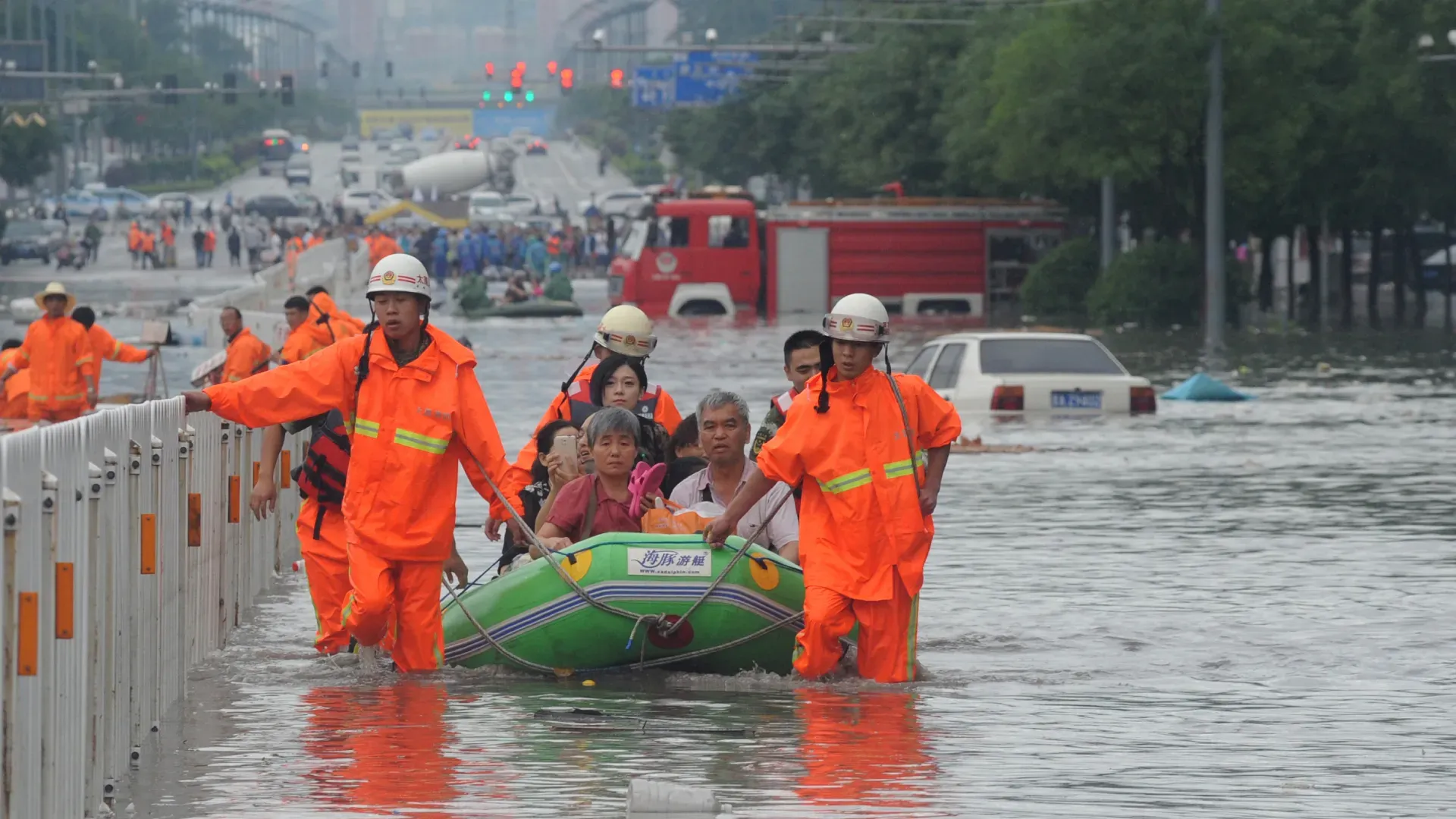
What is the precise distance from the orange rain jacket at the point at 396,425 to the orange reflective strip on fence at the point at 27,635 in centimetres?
400

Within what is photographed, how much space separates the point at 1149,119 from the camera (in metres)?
49.7

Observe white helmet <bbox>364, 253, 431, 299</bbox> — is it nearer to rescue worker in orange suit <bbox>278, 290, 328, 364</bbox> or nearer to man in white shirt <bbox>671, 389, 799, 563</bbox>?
man in white shirt <bbox>671, 389, 799, 563</bbox>

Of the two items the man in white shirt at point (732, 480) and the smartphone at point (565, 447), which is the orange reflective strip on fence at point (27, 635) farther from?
the smartphone at point (565, 447)

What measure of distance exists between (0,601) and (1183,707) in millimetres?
5601

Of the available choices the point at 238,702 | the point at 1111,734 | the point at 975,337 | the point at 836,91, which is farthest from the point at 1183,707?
the point at 836,91

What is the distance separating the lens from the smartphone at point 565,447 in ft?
39.9

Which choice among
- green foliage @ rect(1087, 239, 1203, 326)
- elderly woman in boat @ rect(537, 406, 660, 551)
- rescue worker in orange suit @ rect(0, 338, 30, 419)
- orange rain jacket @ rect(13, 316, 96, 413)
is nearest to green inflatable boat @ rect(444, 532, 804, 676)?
elderly woman in boat @ rect(537, 406, 660, 551)

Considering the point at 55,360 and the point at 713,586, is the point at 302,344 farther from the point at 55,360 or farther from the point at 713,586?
the point at 713,586

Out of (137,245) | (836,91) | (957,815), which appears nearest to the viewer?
(957,815)

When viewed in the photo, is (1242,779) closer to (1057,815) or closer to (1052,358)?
(1057,815)

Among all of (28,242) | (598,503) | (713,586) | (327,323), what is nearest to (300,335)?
(327,323)

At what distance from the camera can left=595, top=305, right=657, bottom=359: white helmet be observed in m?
12.7

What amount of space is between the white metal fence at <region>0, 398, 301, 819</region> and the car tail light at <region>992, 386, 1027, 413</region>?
17796 mm

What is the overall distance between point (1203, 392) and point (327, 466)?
21.9 metres
